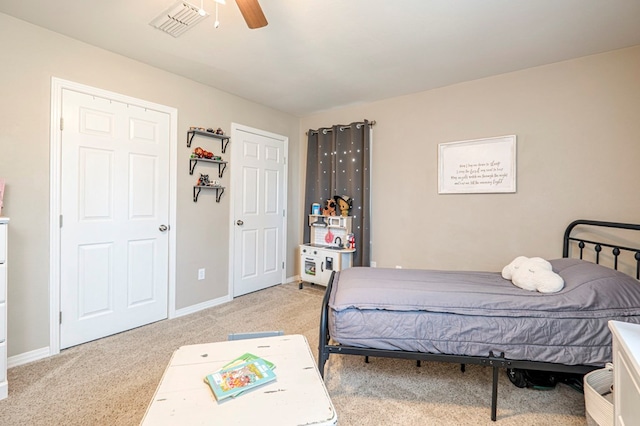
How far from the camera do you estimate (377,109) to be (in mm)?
3686

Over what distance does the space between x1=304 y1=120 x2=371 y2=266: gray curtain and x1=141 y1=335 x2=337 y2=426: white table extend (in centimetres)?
250

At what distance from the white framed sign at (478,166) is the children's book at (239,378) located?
276cm

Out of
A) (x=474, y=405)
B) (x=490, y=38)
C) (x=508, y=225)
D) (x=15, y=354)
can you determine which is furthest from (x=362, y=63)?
(x=15, y=354)

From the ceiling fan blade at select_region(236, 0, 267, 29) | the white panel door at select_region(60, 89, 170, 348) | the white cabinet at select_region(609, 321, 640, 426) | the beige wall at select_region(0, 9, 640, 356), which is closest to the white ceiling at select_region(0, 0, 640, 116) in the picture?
the beige wall at select_region(0, 9, 640, 356)

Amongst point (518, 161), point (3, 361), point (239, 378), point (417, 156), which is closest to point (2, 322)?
point (3, 361)

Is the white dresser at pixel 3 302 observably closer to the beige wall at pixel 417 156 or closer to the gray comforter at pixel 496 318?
the beige wall at pixel 417 156

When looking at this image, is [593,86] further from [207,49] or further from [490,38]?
[207,49]

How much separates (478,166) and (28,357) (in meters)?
4.22

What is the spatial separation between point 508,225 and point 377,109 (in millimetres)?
2009

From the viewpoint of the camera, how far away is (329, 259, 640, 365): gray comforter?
1579 mm

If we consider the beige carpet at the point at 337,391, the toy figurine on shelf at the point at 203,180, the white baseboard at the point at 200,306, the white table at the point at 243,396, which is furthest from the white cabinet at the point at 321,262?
the white table at the point at 243,396

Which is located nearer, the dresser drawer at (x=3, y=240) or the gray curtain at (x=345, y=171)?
the dresser drawer at (x=3, y=240)

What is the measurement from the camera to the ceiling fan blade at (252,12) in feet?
4.77

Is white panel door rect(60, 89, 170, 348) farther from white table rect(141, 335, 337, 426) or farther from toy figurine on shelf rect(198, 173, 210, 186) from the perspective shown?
white table rect(141, 335, 337, 426)
